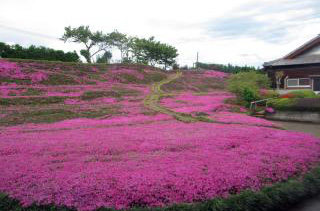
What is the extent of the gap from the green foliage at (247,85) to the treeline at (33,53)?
29845 mm

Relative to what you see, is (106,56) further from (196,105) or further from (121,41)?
(196,105)

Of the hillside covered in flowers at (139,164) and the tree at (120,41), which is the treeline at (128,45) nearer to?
the tree at (120,41)

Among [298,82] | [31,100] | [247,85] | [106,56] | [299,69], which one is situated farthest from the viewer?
[106,56]

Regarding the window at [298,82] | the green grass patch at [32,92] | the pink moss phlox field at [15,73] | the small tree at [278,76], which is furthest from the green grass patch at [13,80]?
the window at [298,82]

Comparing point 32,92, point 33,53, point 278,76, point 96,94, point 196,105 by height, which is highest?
point 33,53

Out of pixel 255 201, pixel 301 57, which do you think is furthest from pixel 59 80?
pixel 301 57

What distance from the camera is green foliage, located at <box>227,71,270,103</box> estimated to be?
1950cm

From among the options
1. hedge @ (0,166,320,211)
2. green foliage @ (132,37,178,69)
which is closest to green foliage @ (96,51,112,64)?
green foliage @ (132,37,178,69)

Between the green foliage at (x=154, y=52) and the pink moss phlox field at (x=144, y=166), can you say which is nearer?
the pink moss phlox field at (x=144, y=166)

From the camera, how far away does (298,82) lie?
2389cm

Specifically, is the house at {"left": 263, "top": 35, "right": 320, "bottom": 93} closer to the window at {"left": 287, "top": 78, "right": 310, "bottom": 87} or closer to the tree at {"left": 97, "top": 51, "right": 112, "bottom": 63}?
the window at {"left": 287, "top": 78, "right": 310, "bottom": 87}

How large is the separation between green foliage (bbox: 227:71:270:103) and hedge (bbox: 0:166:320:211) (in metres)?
15.1

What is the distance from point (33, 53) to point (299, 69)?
36403mm

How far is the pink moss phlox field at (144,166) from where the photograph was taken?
13.9ft
